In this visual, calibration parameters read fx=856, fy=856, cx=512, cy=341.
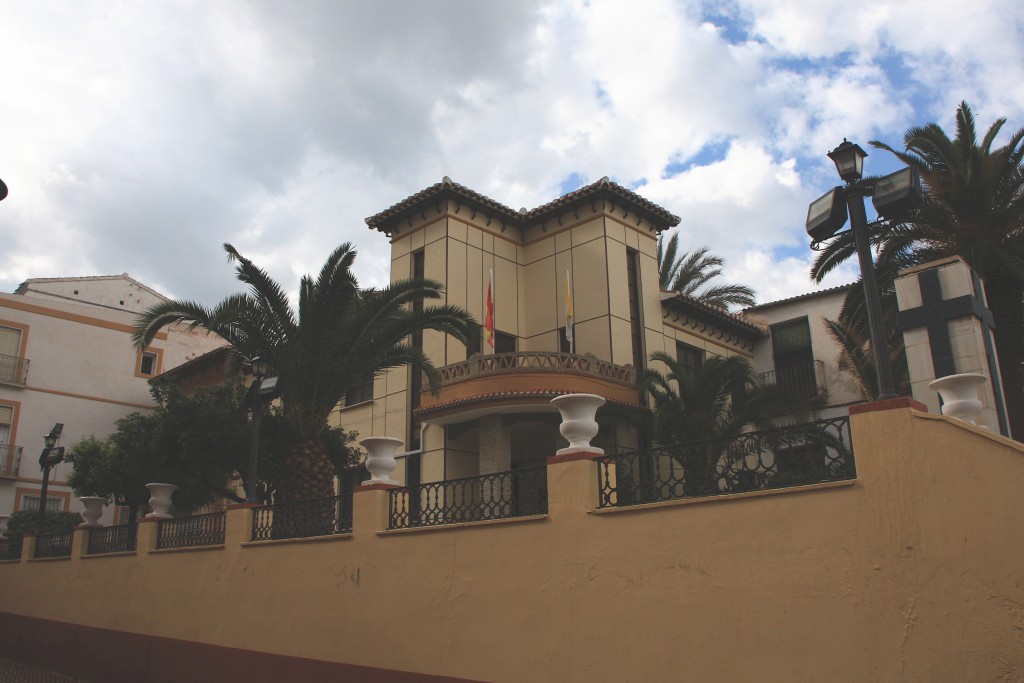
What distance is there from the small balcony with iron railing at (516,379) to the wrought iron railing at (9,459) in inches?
619

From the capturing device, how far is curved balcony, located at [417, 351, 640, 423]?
692 inches

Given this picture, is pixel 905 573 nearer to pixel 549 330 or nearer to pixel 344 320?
pixel 344 320

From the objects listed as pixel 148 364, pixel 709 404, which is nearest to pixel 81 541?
pixel 709 404

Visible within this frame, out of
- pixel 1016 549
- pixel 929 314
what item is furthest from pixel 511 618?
pixel 929 314

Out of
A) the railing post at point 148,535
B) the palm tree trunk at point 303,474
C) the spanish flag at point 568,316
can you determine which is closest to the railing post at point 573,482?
the palm tree trunk at point 303,474

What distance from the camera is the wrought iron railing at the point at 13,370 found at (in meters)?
27.2

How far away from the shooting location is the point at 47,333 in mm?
28453

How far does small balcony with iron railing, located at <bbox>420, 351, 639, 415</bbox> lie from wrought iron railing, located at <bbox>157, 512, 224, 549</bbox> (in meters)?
5.63

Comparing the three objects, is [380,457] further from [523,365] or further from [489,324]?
[489,324]

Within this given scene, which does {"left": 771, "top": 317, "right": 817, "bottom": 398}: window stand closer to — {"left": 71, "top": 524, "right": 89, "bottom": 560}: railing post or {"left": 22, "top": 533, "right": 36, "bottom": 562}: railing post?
{"left": 71, "top": 524, "right": 89, "bottom": 560}: railing post

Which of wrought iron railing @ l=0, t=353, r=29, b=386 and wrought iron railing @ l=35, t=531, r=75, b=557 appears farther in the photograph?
wrought iron railing @ l=0, t=353, r=29, b=386

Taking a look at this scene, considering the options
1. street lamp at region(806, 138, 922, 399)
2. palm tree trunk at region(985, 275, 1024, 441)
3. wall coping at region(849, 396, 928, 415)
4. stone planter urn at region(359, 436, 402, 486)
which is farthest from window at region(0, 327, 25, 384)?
wall coping at region(849, 396, 928, 415)

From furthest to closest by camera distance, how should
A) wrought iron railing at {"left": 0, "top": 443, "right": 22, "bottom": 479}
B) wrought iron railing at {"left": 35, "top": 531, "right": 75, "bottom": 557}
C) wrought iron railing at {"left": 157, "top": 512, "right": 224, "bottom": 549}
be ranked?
wrought iron railing at {"left": 0, "top": 443, "right": 22, "bottom": 479}, wrought iron railing at {"left": 35, "top": 531, "right": 75, "bottom": 557}, wrought iron railing at {"left": 157, "top": 512, "right": 224, "bottom": 549}

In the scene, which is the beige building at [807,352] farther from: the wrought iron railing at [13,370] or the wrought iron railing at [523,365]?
the wrought iron railing at [13,370]
